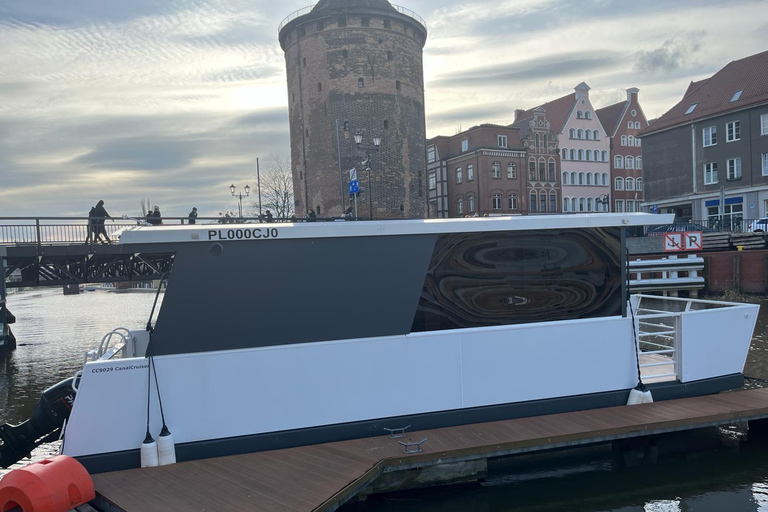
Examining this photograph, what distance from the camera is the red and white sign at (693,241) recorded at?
2906 cm

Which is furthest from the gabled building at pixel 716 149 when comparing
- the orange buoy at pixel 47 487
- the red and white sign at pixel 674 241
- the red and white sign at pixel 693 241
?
the orange buoy at pixel 47 487

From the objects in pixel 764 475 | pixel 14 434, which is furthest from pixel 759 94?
pixel 14 434

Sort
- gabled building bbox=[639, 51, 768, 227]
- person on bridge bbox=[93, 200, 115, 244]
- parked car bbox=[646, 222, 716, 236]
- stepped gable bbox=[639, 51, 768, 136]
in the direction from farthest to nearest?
stepped gable bbox=[639, 51, 768, 136] → gabled building bbox=[639, 51, 768, 227] → parked car bbox=[646, 222, 716, 236] → person on bridge bbox=[93, 200, 115, 244]

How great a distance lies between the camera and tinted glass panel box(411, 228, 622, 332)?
6598 millimetres

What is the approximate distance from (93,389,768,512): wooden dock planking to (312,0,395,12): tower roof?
42869 millimetres

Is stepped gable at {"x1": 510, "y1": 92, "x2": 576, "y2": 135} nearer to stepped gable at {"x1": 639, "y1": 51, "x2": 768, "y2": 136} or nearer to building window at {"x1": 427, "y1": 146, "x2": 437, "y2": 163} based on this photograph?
building window at {"x1": 427, "y1": 146, "x2": 437, "y2": 163}

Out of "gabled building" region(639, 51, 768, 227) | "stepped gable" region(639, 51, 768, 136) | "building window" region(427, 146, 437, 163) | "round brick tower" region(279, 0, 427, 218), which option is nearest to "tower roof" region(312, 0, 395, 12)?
"round brick tower" region(279, 0, 427, 218)

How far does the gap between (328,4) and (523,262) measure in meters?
43.3

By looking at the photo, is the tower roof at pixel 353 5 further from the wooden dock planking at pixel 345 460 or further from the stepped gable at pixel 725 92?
the wooden dock planking at pixel 345 460

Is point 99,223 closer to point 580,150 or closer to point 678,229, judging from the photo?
point 678,229

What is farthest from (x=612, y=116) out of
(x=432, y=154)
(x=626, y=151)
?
(x=432, y=154)

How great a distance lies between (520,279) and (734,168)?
39690 mm

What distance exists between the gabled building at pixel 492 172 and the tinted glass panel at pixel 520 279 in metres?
45.1

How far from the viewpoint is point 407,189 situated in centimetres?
4566
